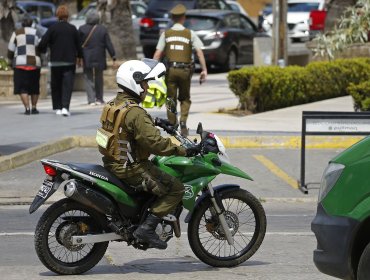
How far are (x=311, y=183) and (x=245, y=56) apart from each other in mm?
18349

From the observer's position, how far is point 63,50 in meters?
19.0

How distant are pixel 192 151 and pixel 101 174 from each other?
26.5 inches

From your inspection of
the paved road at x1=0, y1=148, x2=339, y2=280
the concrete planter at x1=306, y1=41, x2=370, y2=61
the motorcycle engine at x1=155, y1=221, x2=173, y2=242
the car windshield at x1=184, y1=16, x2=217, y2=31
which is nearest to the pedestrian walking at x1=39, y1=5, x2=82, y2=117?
the paved road at x1=0, y1=148, x2=339, y2=280

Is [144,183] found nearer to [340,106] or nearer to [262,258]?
[262,258]

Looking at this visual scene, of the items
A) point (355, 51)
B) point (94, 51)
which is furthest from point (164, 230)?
point (355, 51)

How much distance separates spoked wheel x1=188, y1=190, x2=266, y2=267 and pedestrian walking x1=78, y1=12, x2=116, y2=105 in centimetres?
1235

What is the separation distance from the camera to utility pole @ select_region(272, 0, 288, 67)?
2302 cm

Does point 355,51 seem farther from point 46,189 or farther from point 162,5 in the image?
point 46,189

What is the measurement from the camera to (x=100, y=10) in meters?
26.8

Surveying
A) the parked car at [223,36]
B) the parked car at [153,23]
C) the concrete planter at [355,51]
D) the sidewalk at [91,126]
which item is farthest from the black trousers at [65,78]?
the parked car at [153,23]

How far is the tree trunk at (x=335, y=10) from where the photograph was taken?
28.0 m

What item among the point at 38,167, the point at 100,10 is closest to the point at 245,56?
the point at 100,10

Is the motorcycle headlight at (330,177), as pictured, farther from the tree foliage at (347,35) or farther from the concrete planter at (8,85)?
the tree foliage at (347,35)

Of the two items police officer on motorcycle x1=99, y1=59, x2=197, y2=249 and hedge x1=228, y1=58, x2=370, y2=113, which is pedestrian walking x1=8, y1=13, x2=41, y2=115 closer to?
hedge x1=228, y1=58, x2=370, y2=113
